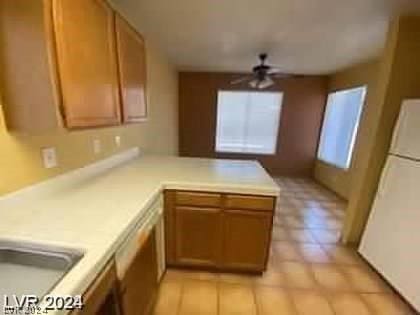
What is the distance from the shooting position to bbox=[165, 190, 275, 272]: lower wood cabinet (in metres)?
2.04

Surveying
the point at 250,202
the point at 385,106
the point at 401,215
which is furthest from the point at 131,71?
the point at 401,215

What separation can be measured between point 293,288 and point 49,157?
2112mm

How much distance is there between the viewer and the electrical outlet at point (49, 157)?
1515 millimetres

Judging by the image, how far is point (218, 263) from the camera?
87.0 inches

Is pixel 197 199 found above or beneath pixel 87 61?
beneath

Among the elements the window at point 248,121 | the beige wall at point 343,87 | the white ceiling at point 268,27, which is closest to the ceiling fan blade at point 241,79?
the window at point 248,121

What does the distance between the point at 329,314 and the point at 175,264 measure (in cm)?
127

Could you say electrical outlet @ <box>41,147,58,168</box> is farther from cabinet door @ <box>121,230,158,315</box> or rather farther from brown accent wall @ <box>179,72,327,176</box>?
brown accent wall @ <box>179,72,327,176</box>

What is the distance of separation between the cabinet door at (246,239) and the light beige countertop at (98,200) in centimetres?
23

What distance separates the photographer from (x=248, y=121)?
19.5 ft

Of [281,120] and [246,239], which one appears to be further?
[281,120]

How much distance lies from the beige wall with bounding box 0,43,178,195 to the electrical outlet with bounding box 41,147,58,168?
3 cm

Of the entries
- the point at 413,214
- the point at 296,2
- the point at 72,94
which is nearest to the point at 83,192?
the point at 72,94

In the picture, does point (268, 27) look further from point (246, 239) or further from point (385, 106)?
point (246, 239)
